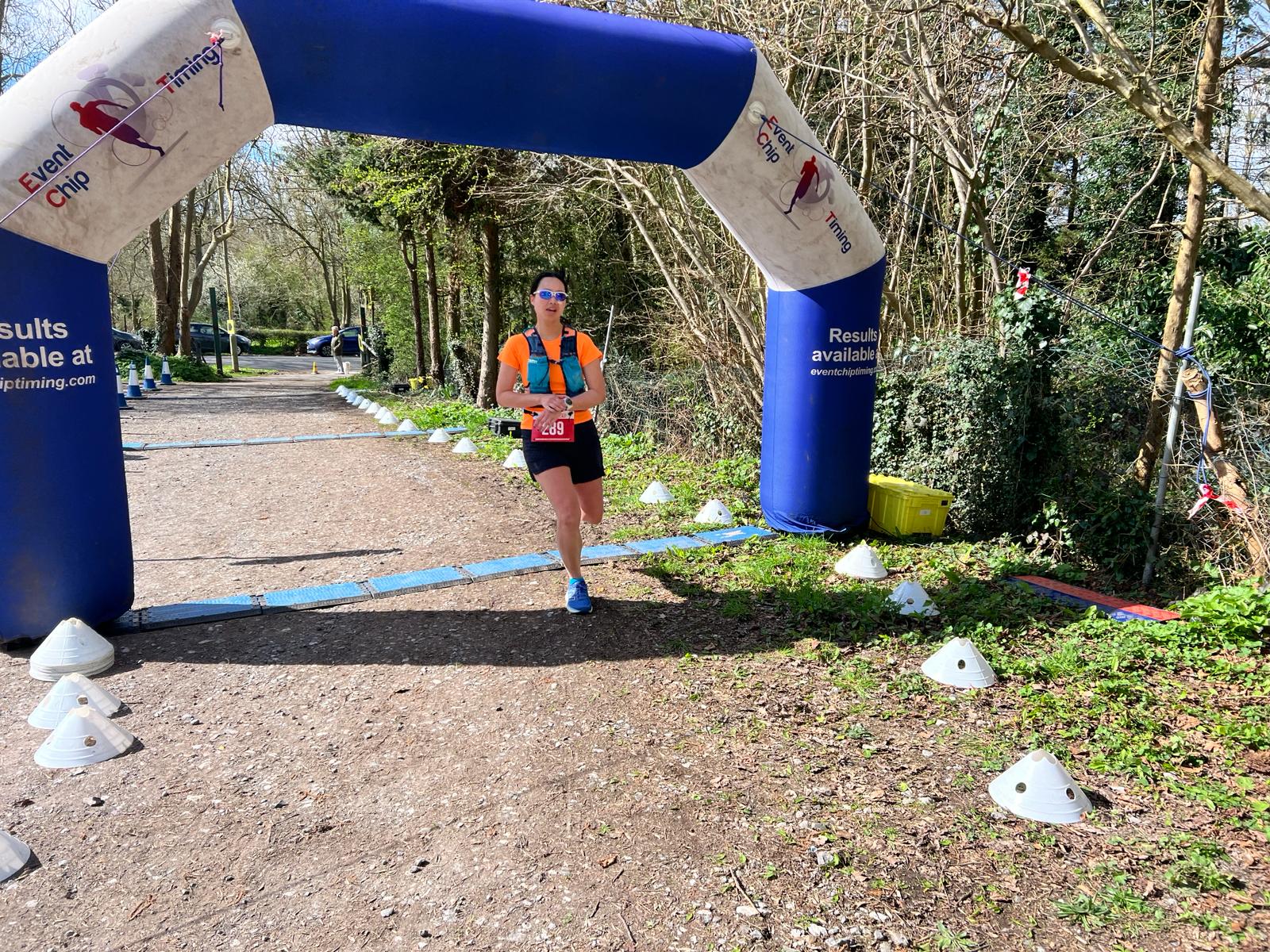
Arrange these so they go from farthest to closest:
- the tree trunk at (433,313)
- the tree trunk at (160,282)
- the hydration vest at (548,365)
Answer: the tree trunk at (160,282) → the tree trunk at (433,313) → the hydration vest at (548,365)

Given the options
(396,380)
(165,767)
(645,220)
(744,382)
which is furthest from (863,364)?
(396,380)

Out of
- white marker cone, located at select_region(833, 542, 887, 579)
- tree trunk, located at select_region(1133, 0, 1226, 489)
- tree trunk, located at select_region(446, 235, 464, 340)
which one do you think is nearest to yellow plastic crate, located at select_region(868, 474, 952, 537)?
white marker cone, located at select_region(833, 542, 887, 579)

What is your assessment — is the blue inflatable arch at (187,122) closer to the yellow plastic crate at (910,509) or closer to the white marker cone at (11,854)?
the white marker cone at (11,854)

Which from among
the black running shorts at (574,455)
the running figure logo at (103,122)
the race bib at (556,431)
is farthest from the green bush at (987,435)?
the running figure logo at (103,122)

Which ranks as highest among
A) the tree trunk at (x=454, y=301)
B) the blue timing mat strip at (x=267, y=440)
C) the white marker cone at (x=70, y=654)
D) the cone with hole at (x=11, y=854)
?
the tree trunk at (x=454, y=301)

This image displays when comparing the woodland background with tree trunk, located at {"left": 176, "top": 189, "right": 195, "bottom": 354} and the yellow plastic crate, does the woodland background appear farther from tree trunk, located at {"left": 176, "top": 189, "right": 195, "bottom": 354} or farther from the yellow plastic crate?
tree trunk, located at {"left": 176, "top": 189, "right": 195, "bottom": 354}

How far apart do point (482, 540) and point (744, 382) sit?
387 centimetres

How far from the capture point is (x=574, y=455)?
15.4 ft

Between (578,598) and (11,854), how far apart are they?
282 cm

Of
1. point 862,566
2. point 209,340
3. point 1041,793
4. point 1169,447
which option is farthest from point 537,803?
point 209,340

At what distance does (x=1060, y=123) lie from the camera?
8500 millimetres

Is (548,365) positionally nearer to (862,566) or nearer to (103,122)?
(103,122)

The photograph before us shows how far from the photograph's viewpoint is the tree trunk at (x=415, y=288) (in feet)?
63.5

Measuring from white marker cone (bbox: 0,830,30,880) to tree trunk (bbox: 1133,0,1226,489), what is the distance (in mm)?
5877
